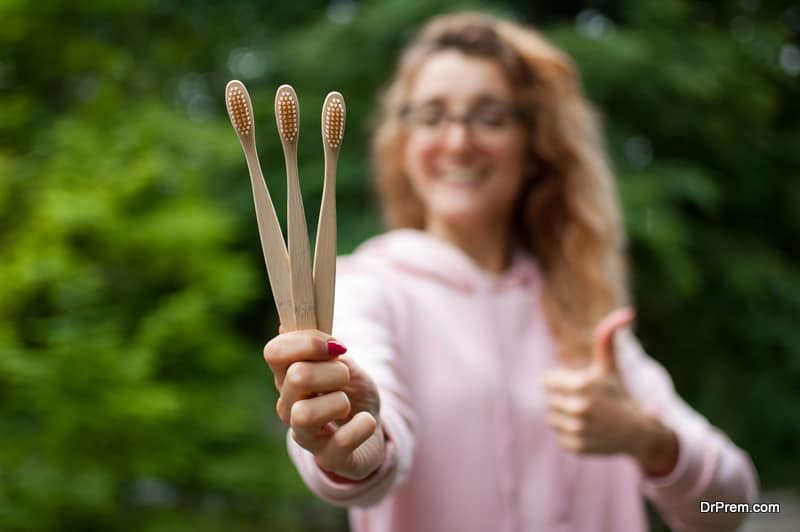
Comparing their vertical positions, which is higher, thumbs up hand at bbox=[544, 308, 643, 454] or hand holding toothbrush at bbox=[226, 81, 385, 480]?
hand holding toothbrush at bbox=[226, 81, 385, 480]

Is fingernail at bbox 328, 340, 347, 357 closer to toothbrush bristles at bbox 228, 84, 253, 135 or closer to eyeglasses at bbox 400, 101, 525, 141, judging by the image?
toothbrush bristles at bbox 228, 84, 253, 135

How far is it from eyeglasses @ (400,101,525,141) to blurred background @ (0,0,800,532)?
951 mm

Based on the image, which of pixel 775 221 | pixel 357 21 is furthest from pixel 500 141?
Result: pixel 775 221

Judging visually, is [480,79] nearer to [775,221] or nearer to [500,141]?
[500,141]

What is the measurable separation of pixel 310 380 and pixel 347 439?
0.09 metres

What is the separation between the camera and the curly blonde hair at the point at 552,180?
159cm

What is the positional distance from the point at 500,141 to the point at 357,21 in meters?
1.65

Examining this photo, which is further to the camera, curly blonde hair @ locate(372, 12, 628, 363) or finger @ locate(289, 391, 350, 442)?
curly blonde hair @ locate(372, 12, 628, 363)

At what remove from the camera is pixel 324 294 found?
2.69 feet

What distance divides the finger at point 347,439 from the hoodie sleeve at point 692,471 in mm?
815

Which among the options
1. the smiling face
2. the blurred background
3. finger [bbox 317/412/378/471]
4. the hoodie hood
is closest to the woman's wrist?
the hoodie hood

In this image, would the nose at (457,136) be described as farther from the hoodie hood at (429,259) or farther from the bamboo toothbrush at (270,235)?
the bamboo toothbrush at (270,235)

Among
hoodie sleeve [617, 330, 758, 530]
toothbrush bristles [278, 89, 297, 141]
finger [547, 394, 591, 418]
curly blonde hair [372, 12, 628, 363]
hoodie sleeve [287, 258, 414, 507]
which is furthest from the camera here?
curly blonde hair [372, 12, 628, 363]

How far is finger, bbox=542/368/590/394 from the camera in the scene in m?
1.34
